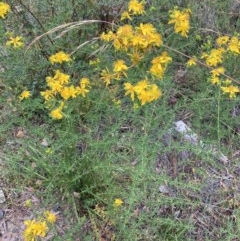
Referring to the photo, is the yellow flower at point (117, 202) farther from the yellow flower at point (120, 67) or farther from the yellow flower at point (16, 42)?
the yellow flower at point (16, 42)

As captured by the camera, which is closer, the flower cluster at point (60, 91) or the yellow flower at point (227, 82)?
the flower cluster at point (60, 91)

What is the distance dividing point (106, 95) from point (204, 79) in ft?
2.07

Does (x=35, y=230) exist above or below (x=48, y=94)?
below

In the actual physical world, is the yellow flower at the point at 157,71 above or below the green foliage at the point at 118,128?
above

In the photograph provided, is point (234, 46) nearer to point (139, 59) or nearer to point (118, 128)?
point (139, 59)

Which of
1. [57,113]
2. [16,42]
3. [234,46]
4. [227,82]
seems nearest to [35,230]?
[57,113]

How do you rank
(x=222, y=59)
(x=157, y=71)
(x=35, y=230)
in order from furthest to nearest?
1. (x=222, y=59)
2. (x=157, y=71)
3. (x=35, y=230)

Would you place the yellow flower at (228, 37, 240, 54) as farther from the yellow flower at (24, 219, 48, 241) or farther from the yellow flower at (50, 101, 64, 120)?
the yellow flower at (24, 219, 48, 241)

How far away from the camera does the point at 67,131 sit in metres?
2.18

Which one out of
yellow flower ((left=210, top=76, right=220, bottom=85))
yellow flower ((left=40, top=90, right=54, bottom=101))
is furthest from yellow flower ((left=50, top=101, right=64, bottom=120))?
yellow flower ((left=210, top=76, right=220, bottom=85))

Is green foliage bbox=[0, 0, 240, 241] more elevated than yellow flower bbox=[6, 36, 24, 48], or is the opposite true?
yellow flower bbox=[6, 36, 24, 48]

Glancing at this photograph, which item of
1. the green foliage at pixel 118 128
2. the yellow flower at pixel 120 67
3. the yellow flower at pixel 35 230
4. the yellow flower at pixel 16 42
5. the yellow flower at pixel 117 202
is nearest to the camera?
the yellow flower at pixel 35 230

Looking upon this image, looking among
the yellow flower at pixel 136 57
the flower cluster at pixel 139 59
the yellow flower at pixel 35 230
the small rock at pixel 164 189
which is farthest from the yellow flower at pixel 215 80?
the yellow flower at pixel 35 230

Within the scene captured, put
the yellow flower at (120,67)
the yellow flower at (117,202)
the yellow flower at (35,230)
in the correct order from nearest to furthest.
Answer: the yellow flower at (35,230)
the yellow flower at (117,202)
the yellow flower at (120,67)
